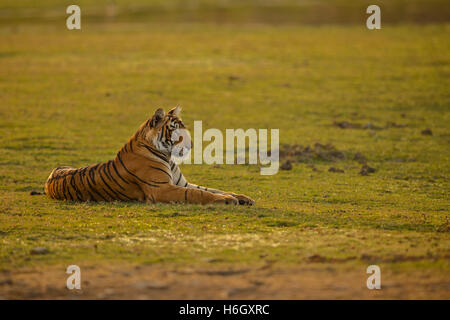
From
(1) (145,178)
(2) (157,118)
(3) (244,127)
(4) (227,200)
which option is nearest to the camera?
(4) (227,200)

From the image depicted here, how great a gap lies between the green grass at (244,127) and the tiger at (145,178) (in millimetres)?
273

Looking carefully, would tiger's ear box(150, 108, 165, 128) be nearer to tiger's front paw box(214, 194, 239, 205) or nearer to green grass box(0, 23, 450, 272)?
green grass box(0, 23, 450, 272)

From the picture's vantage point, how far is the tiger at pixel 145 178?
31.9 feet

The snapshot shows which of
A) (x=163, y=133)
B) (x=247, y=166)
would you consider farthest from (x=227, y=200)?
(x=247, y=166)

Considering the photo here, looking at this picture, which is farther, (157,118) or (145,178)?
(157,118)

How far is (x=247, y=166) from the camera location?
14406mm

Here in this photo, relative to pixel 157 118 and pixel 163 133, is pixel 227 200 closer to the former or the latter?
pixel 163 133

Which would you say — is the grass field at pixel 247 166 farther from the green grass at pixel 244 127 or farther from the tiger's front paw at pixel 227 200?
the tiger's front paw at pixel 227 200

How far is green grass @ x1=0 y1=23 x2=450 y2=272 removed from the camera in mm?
7680

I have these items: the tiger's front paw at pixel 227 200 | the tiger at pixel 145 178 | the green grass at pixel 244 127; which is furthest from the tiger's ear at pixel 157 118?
the tiger's front paw at pixel 227 200

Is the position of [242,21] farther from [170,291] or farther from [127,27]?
[170,291]

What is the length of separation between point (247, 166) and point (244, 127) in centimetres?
416

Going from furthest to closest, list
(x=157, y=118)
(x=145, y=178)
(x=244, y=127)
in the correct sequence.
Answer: (x=244, y=127), (x=157, y=118), (x=145, y=178)

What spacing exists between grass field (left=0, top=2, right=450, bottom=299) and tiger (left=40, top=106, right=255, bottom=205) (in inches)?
10.3
